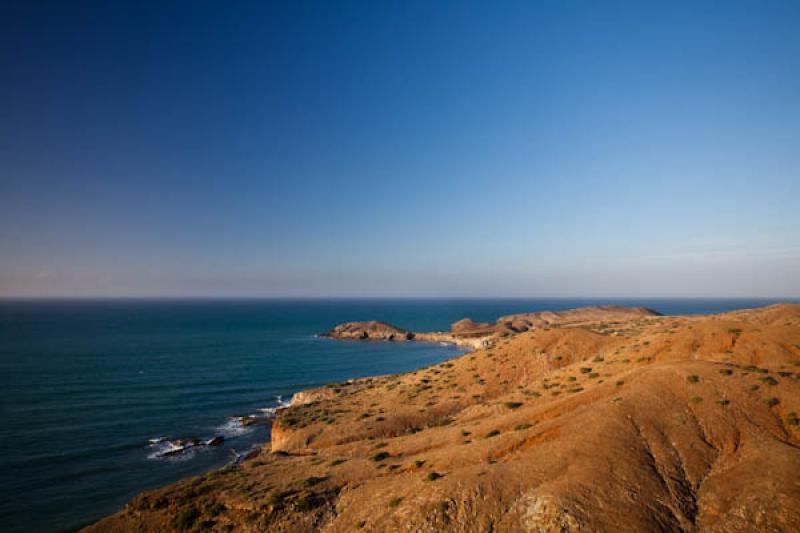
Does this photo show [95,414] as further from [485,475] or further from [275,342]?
[275,342]

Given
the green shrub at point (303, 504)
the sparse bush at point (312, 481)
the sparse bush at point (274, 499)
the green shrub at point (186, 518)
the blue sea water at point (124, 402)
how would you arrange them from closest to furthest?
the green shrub at point (303, 504) → the green shrub at point (186, 518) → the sparse bush at point (274, 499) → the sparse bush at point (312, 481) → the blue sea water at point (124, 402)

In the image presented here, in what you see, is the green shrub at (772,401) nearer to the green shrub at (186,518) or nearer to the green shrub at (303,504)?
the green shrub at (303,504)

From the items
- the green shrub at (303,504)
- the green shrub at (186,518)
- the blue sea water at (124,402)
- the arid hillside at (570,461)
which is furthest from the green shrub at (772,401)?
the blue sea water at (124,402)

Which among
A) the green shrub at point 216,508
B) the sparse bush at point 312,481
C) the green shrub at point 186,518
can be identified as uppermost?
the sparse bush at point 312,481

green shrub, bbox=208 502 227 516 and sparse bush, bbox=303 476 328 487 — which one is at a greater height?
sparse bush, bbox=303 476 328 487

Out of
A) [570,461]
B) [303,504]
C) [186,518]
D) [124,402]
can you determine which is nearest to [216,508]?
[186,518]

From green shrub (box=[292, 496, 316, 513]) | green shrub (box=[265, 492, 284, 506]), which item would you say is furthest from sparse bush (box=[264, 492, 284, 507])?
green shrub (box=[292, 496, 316, 513])

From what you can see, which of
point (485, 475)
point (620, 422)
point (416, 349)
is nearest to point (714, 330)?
point (620, 422)

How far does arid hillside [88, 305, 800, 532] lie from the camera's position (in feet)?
68.9

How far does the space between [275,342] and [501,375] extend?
109 metres

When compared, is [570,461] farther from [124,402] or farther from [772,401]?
[124,402]

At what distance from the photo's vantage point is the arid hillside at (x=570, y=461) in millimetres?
21000

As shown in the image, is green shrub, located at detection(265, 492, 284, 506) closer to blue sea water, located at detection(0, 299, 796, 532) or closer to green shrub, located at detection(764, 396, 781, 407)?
blue sea water, located at detection(0, 299, 796, 532)

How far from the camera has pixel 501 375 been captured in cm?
5647
